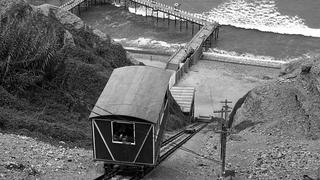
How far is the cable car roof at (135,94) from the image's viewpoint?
20.5m

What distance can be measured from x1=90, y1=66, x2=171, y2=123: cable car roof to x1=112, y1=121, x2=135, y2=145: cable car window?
692mm

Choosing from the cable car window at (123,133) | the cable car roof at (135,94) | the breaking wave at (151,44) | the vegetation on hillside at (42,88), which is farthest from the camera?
the breaking wave at (151,44)

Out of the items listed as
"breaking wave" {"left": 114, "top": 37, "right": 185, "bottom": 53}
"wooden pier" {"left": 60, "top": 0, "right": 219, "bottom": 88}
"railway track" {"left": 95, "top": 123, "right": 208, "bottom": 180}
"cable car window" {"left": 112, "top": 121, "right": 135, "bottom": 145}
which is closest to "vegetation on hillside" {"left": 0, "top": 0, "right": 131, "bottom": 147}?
"railway track" {"left": 95, "top": 123, "right": 208, "bottom": 180}

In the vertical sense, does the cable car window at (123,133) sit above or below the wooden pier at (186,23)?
above

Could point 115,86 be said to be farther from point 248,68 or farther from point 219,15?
point 219,15

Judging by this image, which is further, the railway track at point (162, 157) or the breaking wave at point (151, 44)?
the breaking wave at point (151, 44)

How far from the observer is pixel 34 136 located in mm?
23406

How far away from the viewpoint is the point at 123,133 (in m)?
20.9

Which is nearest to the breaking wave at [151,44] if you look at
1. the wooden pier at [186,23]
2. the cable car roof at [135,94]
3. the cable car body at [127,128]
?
the wooden pier at [186,23]

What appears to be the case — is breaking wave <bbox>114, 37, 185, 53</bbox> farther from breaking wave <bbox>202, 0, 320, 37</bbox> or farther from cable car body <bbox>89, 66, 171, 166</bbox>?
cable car body <bbox>89, 66, 171, 166</bbox>

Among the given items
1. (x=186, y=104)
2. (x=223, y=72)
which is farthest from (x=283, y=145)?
(x=223, y=72)

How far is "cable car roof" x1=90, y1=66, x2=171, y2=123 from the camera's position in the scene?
20484 millimetres

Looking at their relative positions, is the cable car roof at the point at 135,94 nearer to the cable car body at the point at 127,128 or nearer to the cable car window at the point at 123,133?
the cable car body at the point at 127,128

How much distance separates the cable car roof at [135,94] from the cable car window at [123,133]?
0.69 m
